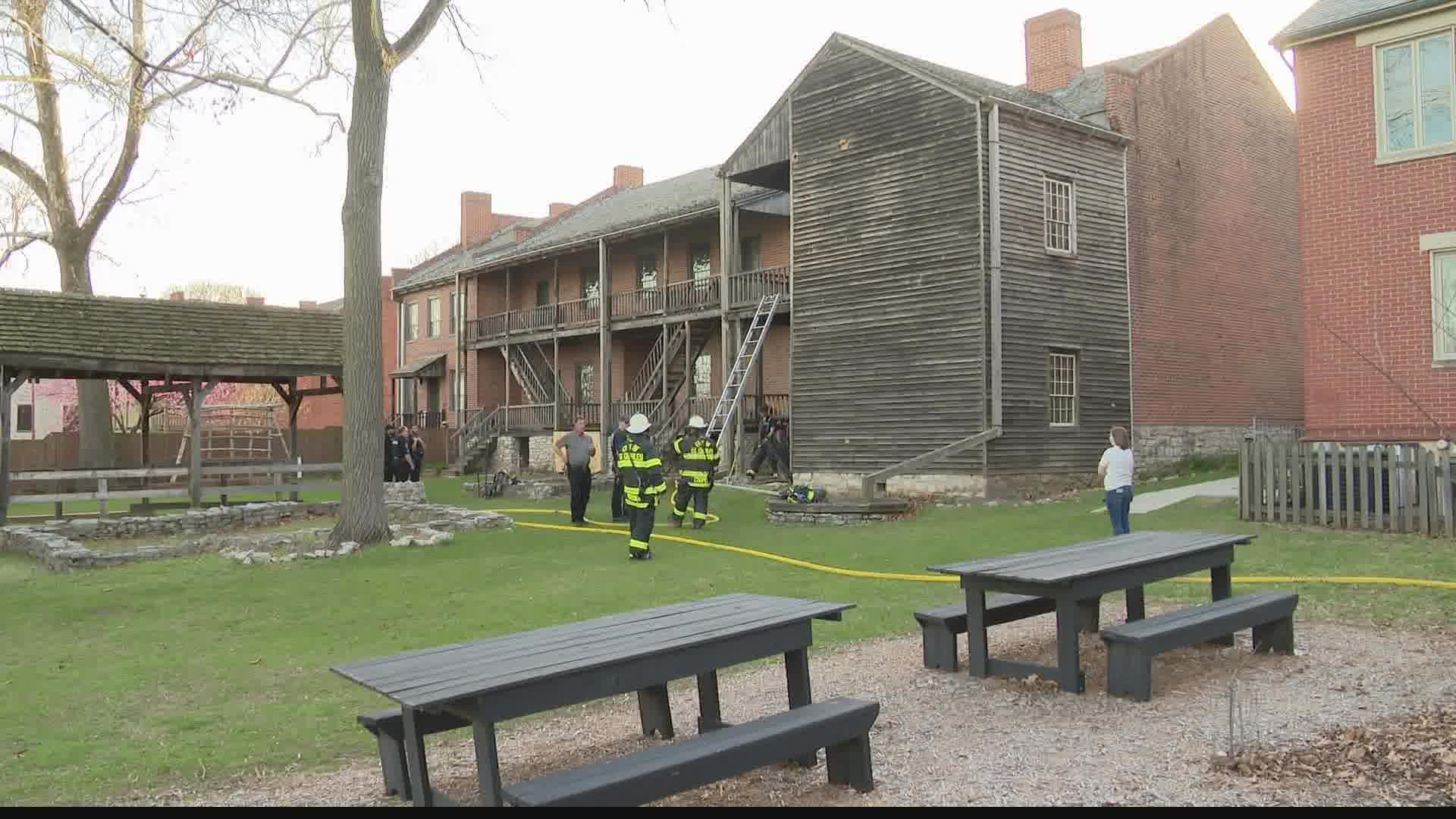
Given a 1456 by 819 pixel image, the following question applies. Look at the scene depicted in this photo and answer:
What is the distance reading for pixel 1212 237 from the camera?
24.0 meters

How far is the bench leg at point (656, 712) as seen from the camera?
225 inches

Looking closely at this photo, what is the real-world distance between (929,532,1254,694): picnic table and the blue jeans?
527 cm

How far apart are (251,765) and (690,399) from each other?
23.1 metres

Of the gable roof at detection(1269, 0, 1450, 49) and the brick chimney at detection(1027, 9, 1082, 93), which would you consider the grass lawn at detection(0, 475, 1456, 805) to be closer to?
the gable roof at detection(1269, 0, 1450, 49)

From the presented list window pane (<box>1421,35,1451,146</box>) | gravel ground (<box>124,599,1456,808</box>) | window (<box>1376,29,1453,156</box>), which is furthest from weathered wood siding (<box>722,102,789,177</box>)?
gravel ground (<box>124,599,1456,808</box>)

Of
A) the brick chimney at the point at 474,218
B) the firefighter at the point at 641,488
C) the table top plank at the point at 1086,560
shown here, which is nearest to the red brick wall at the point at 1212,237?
the firefighter at the point at 641,488

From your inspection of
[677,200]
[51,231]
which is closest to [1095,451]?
[677,200]

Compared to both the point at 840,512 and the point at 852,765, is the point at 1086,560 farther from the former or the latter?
the point at 840,512

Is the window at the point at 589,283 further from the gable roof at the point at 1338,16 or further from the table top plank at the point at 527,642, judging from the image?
the table top plank at the point at 527,642

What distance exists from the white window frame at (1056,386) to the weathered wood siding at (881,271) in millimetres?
1918

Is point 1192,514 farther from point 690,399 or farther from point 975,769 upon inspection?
point 690,399

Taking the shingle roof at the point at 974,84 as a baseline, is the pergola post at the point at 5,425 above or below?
below

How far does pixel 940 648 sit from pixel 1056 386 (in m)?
15.1

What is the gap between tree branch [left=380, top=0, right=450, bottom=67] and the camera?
55.0 feet
